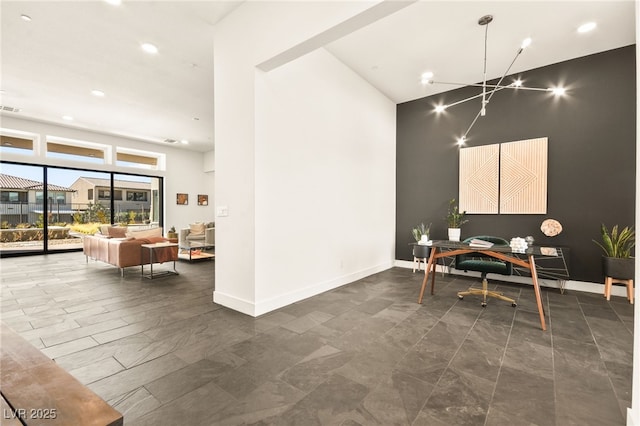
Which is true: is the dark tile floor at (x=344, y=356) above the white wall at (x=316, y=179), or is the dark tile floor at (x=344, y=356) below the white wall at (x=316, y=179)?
below

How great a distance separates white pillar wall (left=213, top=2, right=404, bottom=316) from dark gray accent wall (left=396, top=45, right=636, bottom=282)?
236 cm

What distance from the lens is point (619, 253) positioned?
3713mm

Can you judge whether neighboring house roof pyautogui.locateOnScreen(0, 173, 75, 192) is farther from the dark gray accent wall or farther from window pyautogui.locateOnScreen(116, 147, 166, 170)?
the dark gray accent wall

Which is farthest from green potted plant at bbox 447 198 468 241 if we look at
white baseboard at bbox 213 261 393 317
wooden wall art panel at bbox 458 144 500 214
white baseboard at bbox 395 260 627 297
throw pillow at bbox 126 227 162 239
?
throw pillow at bbox 126 227 162 239

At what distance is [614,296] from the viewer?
3885mm

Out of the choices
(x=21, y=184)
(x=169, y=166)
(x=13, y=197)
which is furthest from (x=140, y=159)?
(x=13, y=197)

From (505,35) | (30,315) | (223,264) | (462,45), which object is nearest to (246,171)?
(223,264)

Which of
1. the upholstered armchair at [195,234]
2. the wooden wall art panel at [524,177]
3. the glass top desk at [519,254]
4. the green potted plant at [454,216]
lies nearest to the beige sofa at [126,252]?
the upholstered armchair at [195,234]

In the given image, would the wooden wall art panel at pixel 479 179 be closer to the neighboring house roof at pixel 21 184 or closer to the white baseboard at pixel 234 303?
the white baseboard at pixel 234 303

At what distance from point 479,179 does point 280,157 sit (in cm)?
369

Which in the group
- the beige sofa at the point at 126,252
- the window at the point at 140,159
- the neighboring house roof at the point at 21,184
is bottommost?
the beige sofa at the point at 126,252

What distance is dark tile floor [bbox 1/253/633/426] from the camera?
1.64 metres

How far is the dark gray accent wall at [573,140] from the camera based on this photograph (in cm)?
395

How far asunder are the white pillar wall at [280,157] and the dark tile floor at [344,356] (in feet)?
1.44
